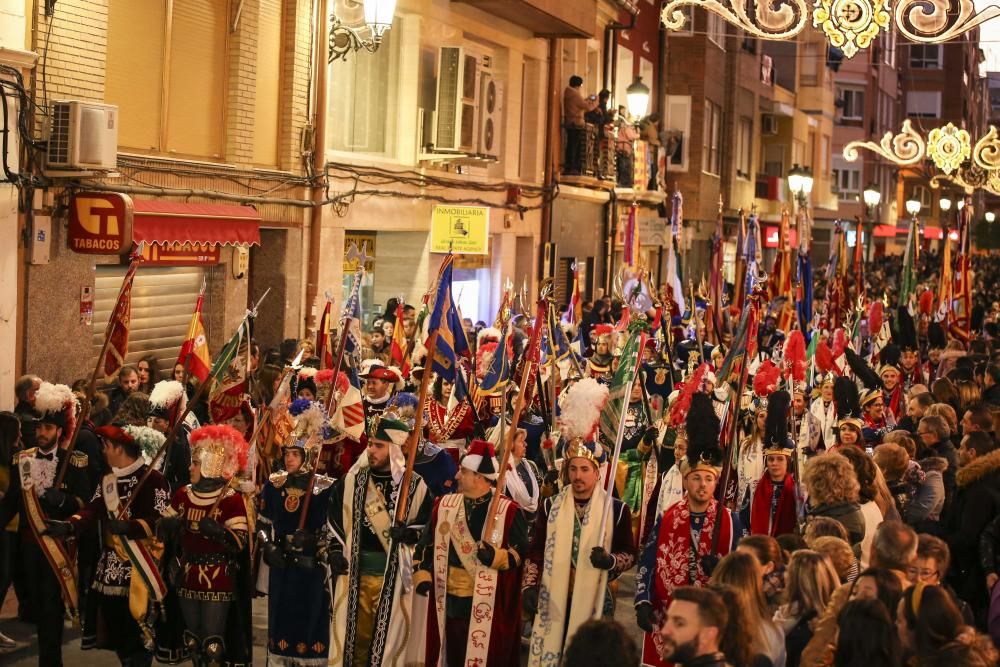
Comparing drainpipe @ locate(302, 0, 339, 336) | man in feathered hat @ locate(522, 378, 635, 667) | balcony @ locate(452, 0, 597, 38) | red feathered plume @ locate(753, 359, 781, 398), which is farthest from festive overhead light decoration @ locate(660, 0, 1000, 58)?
man in feathered hat @ locate(522, 378, 635, 667)

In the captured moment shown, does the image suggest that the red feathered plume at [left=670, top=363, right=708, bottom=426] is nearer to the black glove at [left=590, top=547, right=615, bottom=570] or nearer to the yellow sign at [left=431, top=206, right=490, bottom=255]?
the black glove at [left=590, top=547, right=615, bottom=570]

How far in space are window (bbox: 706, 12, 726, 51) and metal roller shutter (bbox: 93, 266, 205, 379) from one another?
20996 mm

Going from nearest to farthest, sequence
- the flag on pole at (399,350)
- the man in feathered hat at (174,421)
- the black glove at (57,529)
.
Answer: the black glove at (57,529), the man in feathered hat at (174,421), the flag on pole at (399,350)

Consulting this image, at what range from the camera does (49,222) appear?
44.8ft

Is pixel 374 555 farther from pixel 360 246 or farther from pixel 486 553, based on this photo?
pixel 360 246

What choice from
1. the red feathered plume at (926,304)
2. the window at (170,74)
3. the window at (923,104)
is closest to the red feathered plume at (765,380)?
the window at (170,74)

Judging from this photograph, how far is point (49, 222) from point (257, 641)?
499cm

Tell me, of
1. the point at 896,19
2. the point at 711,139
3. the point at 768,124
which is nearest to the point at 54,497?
the point at 896,19

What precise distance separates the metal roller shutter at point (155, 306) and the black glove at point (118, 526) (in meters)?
6.51

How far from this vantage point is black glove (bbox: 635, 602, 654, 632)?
8164mm

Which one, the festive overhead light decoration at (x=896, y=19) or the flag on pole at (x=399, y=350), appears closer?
the flag on pole at (x=399, y=350)

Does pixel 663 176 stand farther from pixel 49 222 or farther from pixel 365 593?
pixel 365 593

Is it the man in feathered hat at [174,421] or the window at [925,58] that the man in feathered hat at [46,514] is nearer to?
the man in feathered hat at [174,421]

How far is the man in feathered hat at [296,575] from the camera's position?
30.1ft
